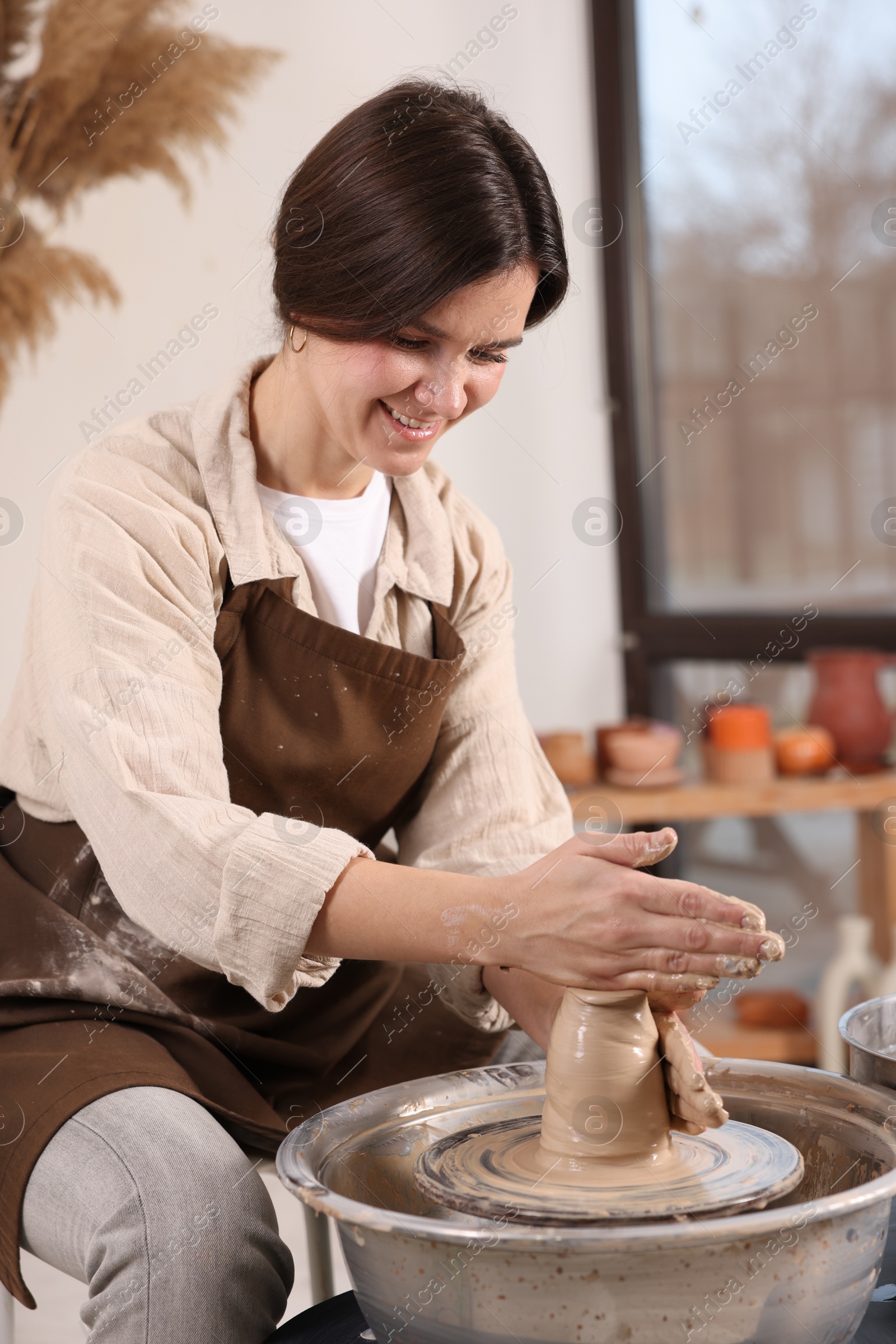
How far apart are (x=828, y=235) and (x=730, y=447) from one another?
1.49 ft

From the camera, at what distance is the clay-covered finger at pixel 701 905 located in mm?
753

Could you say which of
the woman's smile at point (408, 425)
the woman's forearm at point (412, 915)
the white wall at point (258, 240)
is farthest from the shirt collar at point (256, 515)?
the white wall at point (258, 240)

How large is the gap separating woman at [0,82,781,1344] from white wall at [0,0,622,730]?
139 cm

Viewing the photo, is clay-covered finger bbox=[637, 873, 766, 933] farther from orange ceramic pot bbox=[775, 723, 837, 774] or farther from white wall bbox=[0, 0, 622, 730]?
white wall bbox=[0, 0, 622, 730]

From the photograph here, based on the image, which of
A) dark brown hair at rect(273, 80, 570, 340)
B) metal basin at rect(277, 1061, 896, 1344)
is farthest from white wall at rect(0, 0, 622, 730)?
metal basin at rect(277, 1061, 896, 1344)

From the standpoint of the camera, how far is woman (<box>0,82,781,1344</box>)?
0.84 meters

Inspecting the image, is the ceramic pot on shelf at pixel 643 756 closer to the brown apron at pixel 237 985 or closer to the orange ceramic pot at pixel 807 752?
the orange ceramic pot at pixel 807 752

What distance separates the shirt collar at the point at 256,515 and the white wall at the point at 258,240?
51.4 inches

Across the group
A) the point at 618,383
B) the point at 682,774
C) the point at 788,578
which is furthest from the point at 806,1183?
the point at 618,383

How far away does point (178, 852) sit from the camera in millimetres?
896

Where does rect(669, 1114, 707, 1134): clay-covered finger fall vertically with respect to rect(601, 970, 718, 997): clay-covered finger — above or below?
below

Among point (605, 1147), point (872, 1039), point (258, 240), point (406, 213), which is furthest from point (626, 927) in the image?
point (258, 240)

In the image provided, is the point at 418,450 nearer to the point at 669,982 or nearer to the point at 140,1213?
the point at 669,982

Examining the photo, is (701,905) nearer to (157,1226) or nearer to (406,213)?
(157,1226)
